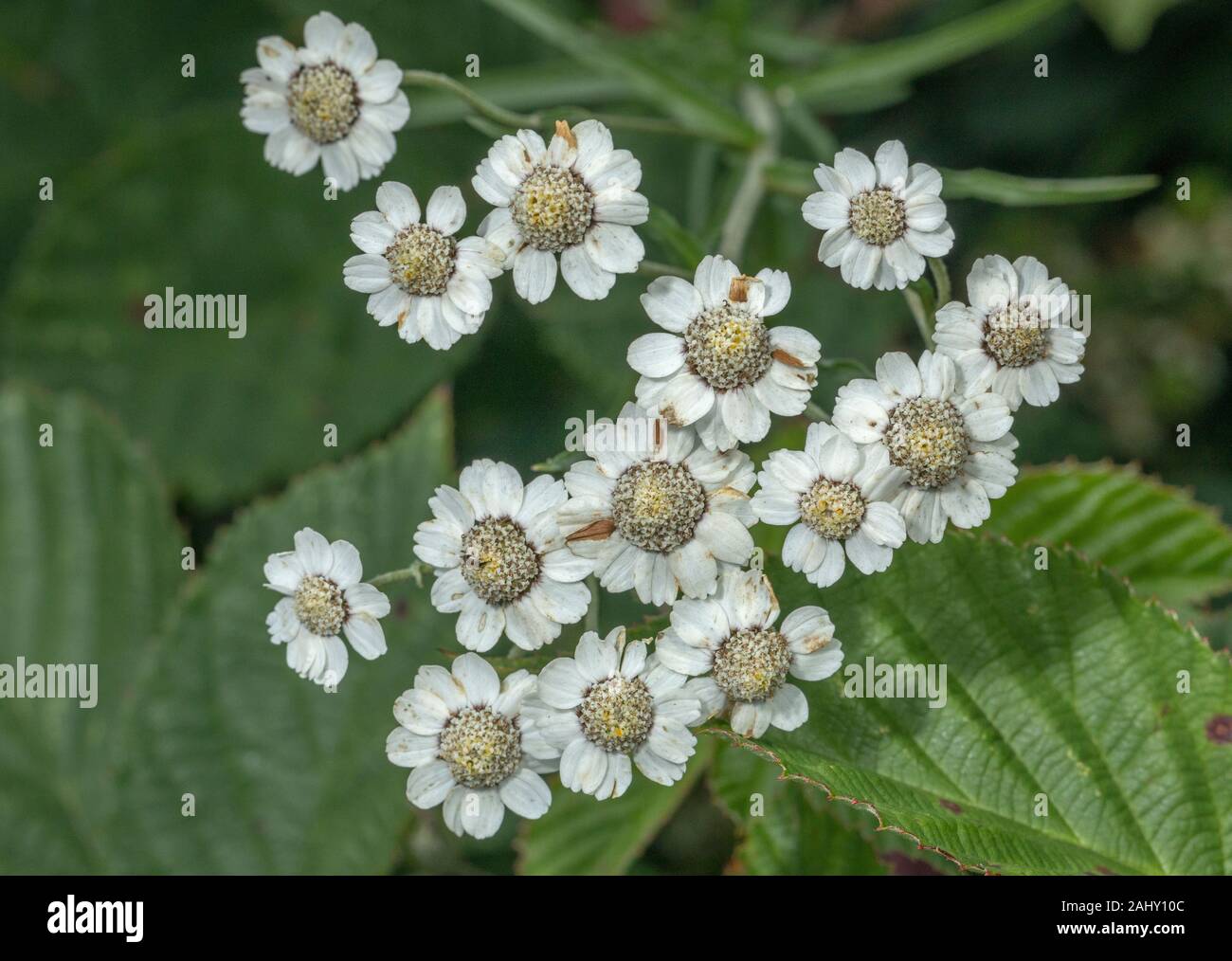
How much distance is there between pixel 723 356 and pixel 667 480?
0.17m

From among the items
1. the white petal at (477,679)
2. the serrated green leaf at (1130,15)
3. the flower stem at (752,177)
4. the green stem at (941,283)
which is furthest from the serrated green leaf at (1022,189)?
the white petal at (477,679)

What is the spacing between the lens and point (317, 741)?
87.0 inches

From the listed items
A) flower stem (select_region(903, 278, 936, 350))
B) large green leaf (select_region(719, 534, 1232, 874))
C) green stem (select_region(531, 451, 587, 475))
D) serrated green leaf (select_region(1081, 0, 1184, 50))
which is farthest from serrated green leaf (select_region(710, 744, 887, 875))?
serrated green leaf (select_region(1081, 0, 1184, 50))

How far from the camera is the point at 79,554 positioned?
2543mm

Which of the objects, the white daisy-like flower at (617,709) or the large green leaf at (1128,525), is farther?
the large green leaf at (1128,525)

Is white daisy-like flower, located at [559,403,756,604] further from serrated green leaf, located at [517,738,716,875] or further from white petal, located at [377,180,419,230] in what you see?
serrated green leaf, located at [517,738,716,875]

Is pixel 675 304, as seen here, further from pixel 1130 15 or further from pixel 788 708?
pixel 1130 15

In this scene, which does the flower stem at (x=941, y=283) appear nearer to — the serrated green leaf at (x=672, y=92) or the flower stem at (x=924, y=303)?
the flower stem at (x=924, y=303)

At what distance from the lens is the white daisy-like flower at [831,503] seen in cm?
141

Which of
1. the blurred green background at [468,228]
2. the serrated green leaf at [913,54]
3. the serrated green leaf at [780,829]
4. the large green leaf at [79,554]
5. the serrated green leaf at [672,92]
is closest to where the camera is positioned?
the serrated green leaf at [780,829]

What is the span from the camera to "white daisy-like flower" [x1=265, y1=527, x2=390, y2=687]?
60.0 inches

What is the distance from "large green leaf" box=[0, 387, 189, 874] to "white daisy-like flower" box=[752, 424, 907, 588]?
5.18ft

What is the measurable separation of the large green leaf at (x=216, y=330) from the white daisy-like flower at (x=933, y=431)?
1530 mm
